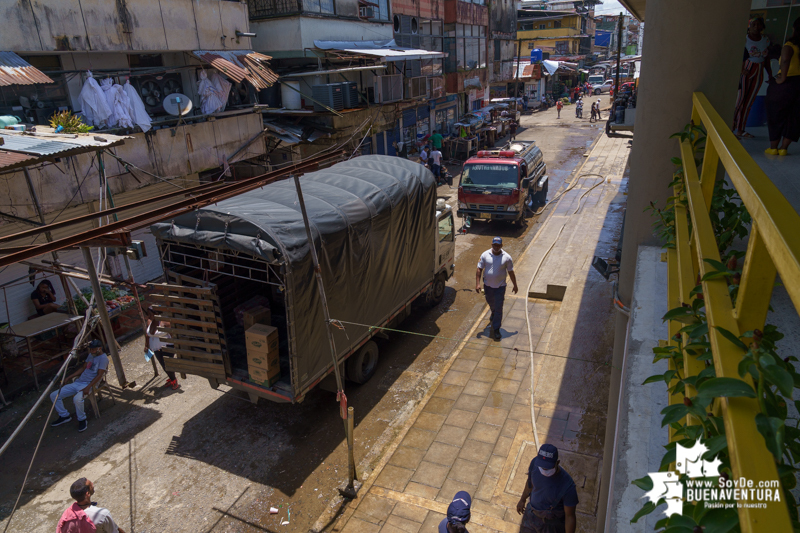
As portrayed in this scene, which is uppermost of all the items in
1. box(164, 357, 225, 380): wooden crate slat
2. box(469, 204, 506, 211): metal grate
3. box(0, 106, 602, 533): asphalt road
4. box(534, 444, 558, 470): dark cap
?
box(534, 444, 558, 470): dark cap

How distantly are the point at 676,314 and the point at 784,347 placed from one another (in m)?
1.19

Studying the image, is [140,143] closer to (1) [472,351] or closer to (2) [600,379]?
(1) [472,351]

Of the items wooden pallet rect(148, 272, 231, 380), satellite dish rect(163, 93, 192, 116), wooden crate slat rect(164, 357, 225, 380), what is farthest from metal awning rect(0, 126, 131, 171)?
satellite dish rect(163, 93, 192, 116)

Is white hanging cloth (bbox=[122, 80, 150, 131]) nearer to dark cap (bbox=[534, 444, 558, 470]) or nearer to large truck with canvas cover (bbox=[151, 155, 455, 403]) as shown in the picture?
large truck with canvas cover (bbox=[151, 155, 455, 403])

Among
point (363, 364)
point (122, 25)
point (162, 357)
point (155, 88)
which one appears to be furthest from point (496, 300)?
point (155, 88)

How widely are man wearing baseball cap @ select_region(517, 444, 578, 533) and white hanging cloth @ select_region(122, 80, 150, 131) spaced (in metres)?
11.2

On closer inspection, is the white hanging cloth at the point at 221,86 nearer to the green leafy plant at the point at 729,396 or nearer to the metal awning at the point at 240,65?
the metal awning at the point at 240,65

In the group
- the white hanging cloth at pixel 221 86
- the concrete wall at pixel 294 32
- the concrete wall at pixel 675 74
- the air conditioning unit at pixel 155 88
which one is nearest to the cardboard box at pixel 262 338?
the concrete wall at pixel 675 74

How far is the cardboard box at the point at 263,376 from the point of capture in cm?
695

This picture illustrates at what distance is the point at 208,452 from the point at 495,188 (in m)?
11.4

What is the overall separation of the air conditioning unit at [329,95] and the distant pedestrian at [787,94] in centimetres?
1354

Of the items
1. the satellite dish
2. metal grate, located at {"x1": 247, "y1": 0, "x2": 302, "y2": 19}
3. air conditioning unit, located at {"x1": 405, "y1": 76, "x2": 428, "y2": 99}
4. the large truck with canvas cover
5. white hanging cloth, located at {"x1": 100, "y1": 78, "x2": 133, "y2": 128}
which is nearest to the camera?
the large truck with canvas cover

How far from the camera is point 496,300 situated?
31.3ft

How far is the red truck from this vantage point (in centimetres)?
1570
